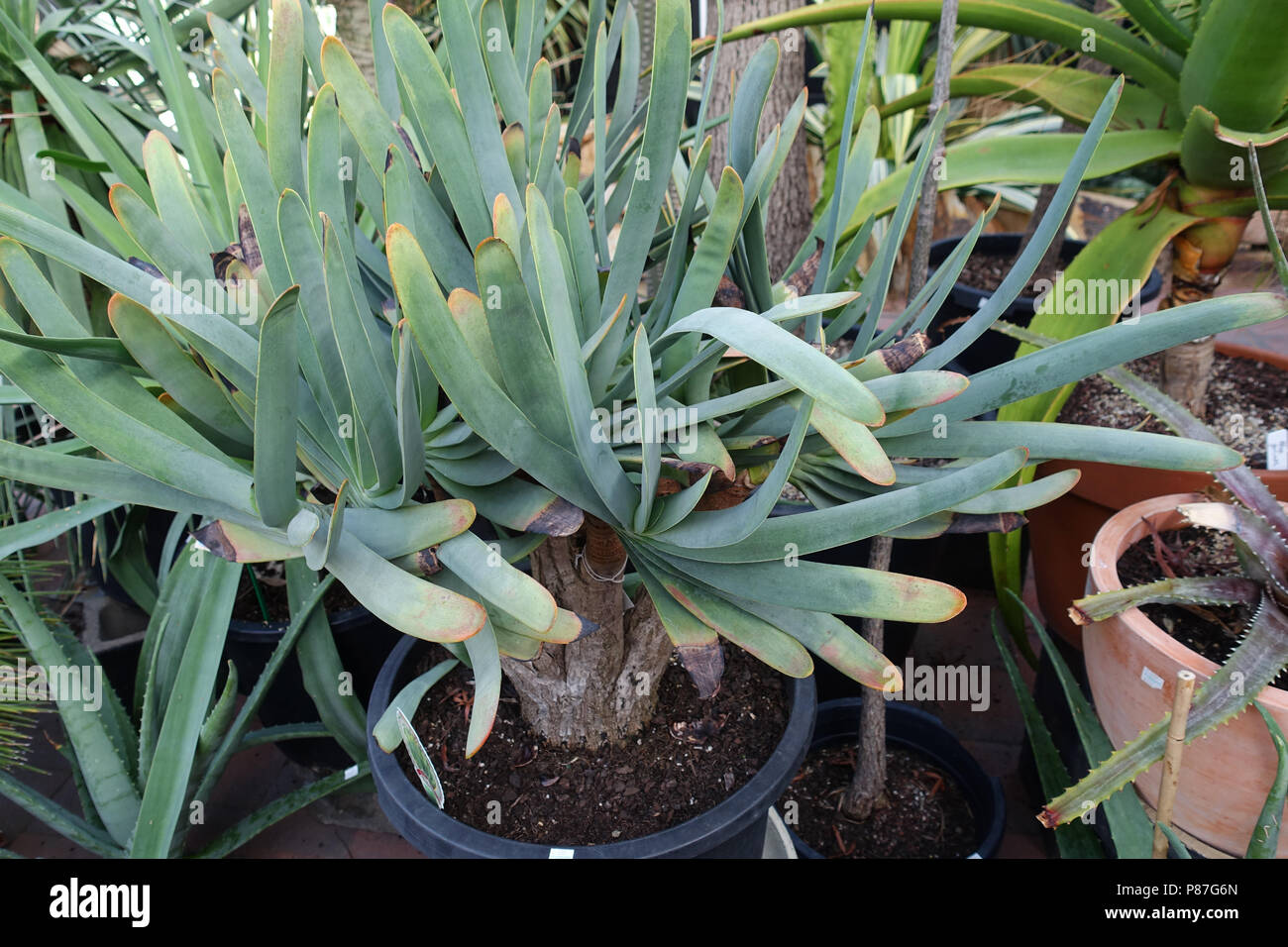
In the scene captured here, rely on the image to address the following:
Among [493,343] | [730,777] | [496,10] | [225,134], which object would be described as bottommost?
[730,777]

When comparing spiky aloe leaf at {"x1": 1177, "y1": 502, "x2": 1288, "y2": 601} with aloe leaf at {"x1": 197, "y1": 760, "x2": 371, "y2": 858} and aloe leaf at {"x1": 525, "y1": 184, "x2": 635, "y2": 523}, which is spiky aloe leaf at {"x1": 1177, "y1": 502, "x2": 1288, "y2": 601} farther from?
aloe leaf at {"x1": 197, "y1": 760, "x2": 371, "y2": 858}

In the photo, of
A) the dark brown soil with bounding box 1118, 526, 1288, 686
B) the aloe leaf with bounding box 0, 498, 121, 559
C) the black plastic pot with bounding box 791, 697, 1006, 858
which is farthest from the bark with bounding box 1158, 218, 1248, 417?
the aloe leaf with bounding box 0, 498, 121, 559

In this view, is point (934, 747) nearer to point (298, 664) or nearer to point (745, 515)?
point (745, 515)

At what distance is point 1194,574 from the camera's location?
0.98 m

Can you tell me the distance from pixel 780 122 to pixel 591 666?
1143 millimetres

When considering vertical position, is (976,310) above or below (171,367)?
above

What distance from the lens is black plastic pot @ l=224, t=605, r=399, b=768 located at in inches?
45.8

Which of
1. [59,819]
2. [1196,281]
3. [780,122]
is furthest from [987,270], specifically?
[59,819]

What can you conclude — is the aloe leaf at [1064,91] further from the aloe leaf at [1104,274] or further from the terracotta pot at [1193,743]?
the terracotta pot at [1193,743]

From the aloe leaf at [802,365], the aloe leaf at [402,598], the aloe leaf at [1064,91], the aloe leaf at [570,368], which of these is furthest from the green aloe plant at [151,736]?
the aloe leaf at [1064,91]
